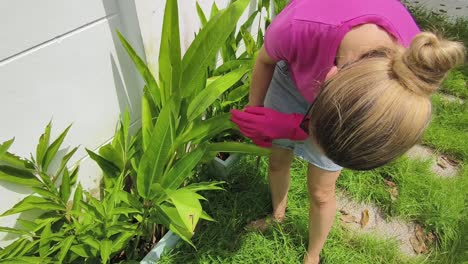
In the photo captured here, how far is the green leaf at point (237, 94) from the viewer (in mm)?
1698

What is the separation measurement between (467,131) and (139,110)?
173 centimetres

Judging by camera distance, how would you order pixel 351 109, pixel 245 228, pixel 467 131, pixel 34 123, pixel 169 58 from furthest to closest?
pixel 467 131 → pixel 245 228 → pixel 169 58 → pixel 34 123 → pixel 351 109

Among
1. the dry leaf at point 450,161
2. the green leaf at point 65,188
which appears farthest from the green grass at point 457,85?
the green leaf at point 65,188

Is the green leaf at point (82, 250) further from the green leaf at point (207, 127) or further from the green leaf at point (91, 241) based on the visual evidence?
the green leaf at point (207, 127)

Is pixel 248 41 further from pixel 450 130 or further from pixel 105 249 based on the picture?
pixel 450 130

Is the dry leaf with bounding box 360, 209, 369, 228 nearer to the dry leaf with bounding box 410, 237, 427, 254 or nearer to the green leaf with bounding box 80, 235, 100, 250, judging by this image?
the dry leaf with bounding box 410, 237, 427, 254

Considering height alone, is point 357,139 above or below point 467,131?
above

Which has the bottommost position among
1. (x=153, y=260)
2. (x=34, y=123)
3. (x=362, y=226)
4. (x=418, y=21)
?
(x=362, y=226)

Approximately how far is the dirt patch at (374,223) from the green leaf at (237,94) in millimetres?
654

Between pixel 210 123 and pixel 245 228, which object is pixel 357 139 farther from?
pixel 245 228

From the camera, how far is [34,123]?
1.21 m

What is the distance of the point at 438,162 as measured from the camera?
198 cm

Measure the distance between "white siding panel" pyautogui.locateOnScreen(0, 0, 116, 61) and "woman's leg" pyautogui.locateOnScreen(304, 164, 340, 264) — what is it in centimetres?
84

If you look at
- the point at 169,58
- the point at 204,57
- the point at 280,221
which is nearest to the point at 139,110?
the point at 169,58
